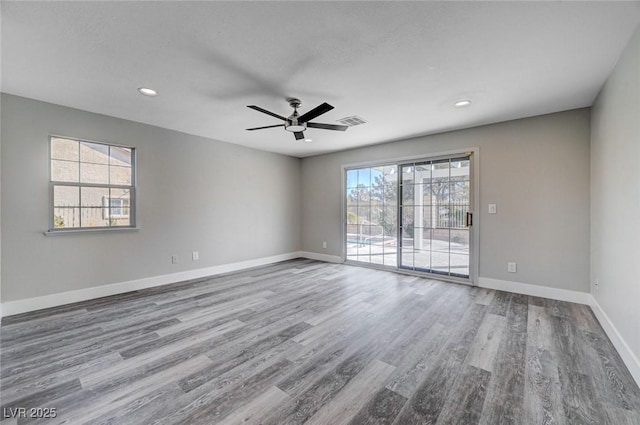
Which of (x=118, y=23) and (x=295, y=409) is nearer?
(x=295, y=409)

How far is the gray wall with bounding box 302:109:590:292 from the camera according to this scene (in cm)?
340

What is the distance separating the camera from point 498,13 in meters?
1.76

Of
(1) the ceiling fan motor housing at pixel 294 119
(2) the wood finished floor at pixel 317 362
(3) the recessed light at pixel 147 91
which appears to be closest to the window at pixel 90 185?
(2) the wood finished floor at pixel 317 362

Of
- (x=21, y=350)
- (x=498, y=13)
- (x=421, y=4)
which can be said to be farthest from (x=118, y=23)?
(x=21, y=350)

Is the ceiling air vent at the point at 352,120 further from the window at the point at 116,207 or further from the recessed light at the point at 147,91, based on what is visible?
the window at the point at 116,207

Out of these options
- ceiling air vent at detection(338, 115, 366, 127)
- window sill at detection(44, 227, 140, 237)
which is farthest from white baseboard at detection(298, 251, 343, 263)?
window sill at detection(44, 227, 140, 237)

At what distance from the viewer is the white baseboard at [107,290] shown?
10.0 ft

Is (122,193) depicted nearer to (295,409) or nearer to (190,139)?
(190,139)

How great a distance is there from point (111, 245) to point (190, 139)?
2.04 m

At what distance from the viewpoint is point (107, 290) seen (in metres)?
3.66

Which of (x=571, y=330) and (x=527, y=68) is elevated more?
(x=527, y=68)

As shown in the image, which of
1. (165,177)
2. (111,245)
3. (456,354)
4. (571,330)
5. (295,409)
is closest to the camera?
(295,409)

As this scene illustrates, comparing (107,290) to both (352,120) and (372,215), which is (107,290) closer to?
(352,120)

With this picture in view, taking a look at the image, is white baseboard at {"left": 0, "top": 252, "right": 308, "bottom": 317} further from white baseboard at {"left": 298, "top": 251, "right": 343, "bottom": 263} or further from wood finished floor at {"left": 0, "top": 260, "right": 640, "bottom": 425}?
white baseboard at {"left": 298, "top": 251, "right": 343, "bottom": 263}
